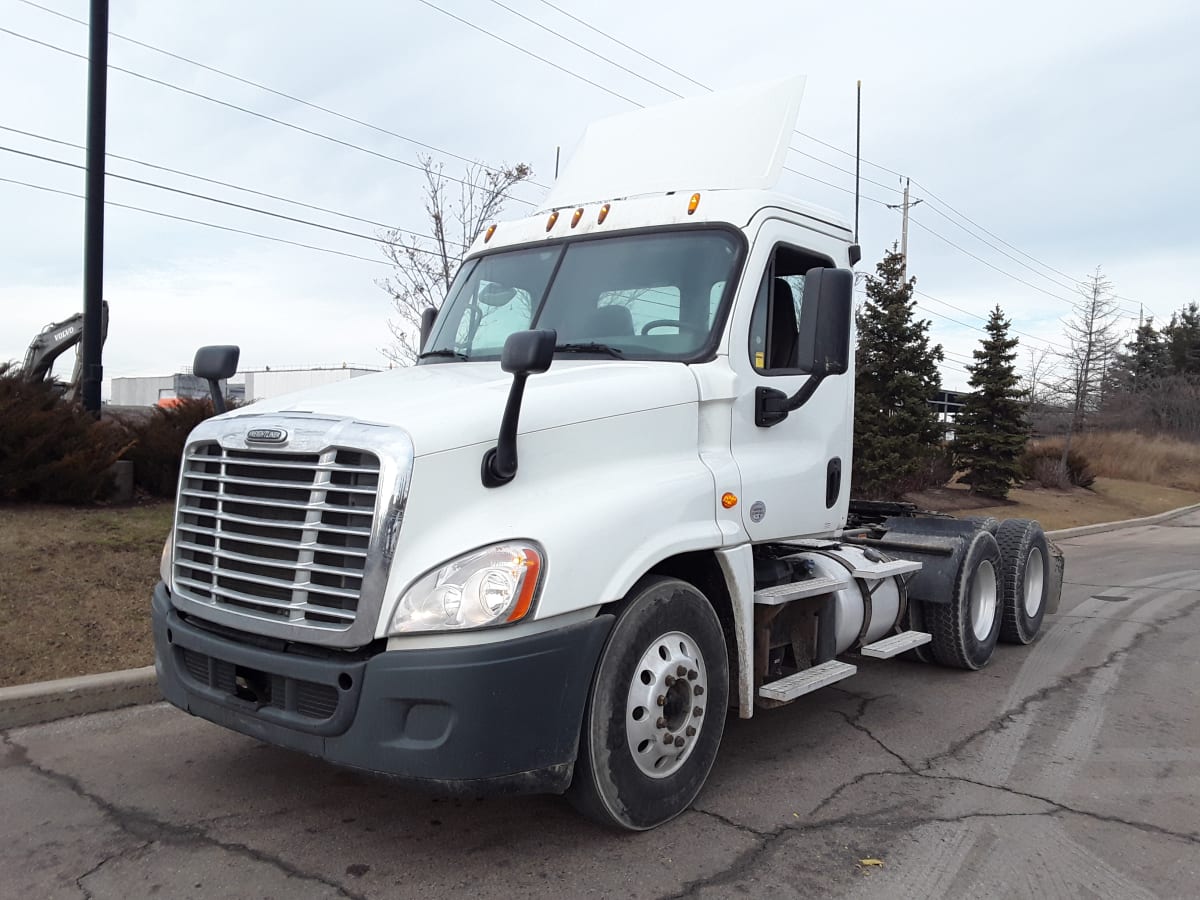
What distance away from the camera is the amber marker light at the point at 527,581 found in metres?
3.21

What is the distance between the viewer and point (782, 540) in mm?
4754

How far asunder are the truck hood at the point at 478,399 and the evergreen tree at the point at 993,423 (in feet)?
70.4

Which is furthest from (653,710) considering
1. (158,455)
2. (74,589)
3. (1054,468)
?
(1054,468)

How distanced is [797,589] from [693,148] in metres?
2.50

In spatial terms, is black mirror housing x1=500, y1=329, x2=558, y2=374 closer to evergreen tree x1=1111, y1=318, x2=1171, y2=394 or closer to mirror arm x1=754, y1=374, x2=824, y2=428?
mirror arm x1=754, y1=374, x2=824, y2=428

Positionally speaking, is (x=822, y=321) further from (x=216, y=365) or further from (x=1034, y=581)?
(x=1034, y=581)

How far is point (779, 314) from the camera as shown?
4.75 meters

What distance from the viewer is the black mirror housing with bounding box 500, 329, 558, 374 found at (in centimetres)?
329

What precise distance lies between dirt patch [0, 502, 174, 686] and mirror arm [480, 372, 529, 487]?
137 inches

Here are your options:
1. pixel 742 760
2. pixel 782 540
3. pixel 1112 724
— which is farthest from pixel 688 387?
pixel 1112 724

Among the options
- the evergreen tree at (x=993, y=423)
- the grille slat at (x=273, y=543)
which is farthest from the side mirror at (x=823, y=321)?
the evergreen tree at (x=993, y=423)

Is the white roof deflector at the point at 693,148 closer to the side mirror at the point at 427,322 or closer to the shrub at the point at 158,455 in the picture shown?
Result: the side mirror at the point at 427,322

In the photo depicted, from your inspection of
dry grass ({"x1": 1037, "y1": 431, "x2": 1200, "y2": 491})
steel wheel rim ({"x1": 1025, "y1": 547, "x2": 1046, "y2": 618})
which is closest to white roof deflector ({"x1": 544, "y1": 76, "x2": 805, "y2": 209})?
steel wheel rim ({"x1": 1025, "y1": 547, "x2": 1046, "y2": 618})

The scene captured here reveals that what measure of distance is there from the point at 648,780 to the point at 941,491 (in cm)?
2101
